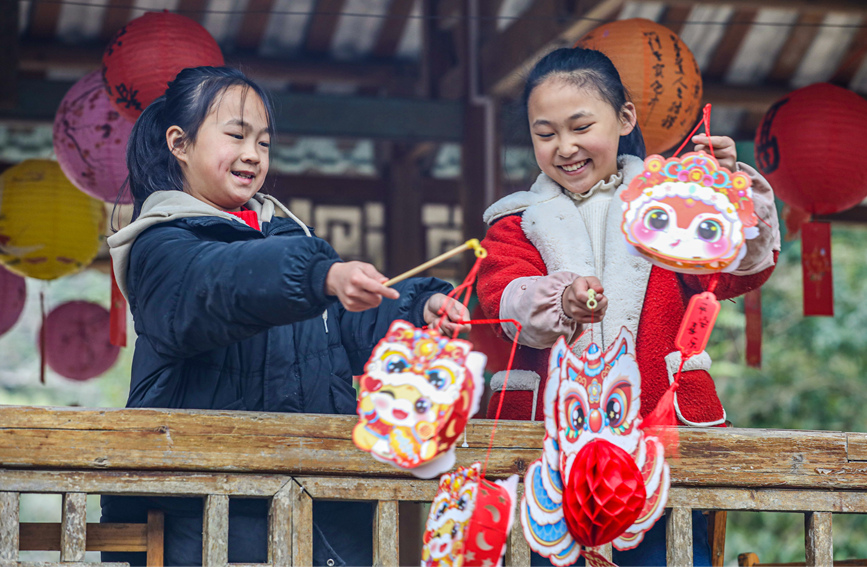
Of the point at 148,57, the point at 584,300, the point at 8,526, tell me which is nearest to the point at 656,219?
the point at 584,300

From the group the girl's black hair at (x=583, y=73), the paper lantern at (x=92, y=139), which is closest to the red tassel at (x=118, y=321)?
the paper lantern at (x=92, y=139)

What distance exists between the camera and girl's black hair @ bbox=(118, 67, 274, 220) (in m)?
1.64

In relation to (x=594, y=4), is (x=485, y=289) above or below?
below

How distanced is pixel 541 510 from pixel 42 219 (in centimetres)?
281

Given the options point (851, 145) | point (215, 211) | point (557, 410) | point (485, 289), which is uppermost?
point (851, 145)

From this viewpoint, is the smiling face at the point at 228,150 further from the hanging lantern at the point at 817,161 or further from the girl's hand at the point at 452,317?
the hanging lantern at the point at 817,161

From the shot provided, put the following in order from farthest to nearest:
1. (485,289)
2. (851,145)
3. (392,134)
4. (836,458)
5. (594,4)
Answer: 1. (392,134)
2. (594,4)
3. (851,145)
4. (485,289)
5. (836,458)

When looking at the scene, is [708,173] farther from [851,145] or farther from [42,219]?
[42,219]

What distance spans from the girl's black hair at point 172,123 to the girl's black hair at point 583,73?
489 millimetres

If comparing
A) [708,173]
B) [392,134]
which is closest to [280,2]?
[392,134]

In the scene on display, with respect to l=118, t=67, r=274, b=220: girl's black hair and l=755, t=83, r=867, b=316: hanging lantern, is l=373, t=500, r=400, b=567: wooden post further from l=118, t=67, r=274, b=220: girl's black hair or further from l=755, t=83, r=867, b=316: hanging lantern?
l=755, t=83, r=867, b=316: hanging lantern

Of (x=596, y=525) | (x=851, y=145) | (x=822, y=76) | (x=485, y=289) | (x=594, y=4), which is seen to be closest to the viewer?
(x=596, y=525)

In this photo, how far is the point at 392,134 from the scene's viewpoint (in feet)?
13.7

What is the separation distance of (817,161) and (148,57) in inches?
78.8
